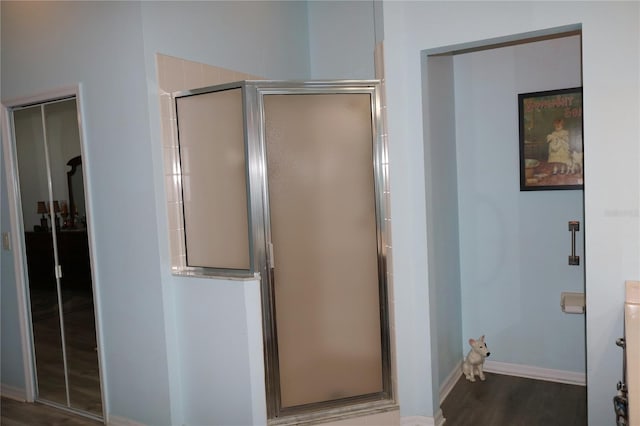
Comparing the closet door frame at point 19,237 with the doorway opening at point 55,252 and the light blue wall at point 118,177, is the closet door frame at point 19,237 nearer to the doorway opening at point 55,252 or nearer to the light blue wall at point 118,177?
the doorway opening at point 55,252

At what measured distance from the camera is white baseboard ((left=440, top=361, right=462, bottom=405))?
3219 mm

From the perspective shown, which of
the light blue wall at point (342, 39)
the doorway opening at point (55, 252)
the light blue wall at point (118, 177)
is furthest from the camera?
the light blue wall at point (342, 39)

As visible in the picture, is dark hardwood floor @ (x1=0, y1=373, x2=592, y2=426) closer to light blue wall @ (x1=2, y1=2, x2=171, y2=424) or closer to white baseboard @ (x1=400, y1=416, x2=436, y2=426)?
white baseboard @ (x1=400, y1=416, x2=436, y2=426)

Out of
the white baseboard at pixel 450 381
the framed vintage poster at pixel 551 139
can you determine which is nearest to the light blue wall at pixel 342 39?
the framed vintage poster at pixel 551 139

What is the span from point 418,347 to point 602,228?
1.11 meters

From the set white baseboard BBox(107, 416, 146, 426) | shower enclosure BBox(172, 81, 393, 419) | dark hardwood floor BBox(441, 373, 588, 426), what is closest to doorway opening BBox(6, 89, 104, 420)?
white baseboard BBox(107, 416, 146, 426)

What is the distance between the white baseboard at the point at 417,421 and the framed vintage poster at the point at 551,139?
1641 millimetres

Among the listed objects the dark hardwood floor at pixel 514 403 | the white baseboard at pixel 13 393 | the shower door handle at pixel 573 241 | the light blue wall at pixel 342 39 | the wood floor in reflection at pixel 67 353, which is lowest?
the dark hardwood floor at pixel 514 403

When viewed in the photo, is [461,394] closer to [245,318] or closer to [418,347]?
[418,347]

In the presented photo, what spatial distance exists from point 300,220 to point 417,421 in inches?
50.8

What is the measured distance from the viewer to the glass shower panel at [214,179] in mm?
2588

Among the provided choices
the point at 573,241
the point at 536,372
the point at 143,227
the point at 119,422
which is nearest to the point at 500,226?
the point at 573,241

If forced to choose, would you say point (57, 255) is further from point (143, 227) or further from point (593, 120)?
point (593, 120)

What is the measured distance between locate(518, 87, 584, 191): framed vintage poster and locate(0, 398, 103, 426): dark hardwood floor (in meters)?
3.19
